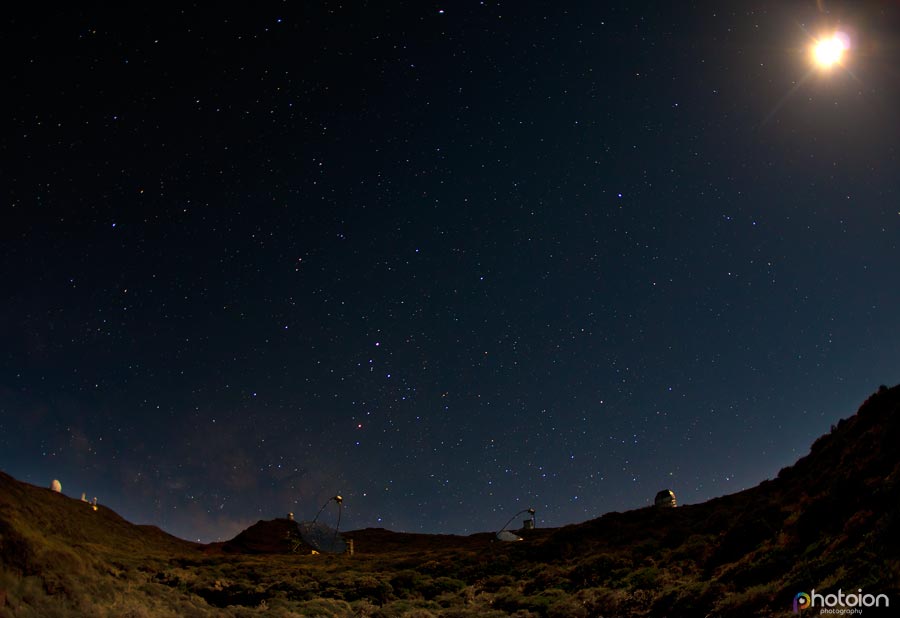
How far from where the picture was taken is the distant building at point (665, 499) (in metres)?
39.7

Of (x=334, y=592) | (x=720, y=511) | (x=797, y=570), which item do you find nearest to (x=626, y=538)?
(x=720, y=511)

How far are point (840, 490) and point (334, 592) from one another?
19.4 m

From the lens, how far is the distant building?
39.7m

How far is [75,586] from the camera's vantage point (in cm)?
1093

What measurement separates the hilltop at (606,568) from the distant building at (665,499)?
130 inches

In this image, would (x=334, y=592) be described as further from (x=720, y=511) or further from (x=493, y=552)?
(x=720, y=511)

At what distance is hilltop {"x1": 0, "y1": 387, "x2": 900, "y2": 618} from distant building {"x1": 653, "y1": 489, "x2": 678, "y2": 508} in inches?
130

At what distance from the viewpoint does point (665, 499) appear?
40.4m

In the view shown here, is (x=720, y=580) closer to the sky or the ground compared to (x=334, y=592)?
closer to the sky

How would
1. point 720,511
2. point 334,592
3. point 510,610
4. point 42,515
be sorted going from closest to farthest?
point 510,610
point 334,592
point 720,511
point 42,515

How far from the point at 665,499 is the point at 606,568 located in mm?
20776

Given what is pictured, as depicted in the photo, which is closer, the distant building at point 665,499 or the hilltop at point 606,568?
the hilltop at point 606,568

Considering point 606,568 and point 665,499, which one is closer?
point 606,568

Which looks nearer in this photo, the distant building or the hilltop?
the hilltop
